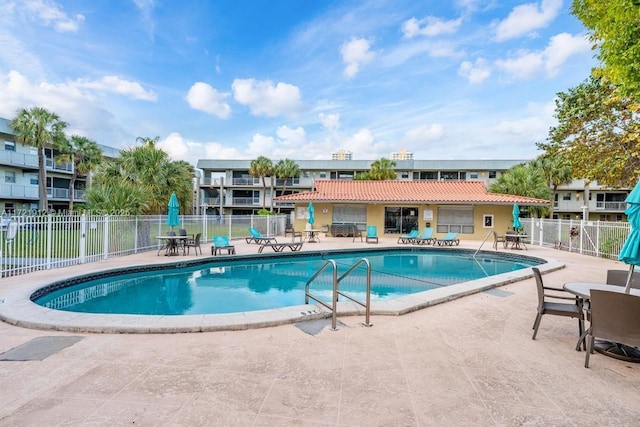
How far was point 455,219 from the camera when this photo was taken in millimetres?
23641

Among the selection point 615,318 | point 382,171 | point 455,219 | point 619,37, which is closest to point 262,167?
point 382,171

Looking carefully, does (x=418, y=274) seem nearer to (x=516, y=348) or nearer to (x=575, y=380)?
(x=516, y=348)

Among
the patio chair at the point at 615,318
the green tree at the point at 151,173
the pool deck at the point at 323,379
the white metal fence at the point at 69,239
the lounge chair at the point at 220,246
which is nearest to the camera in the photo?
the pool deck at the point at 323,379

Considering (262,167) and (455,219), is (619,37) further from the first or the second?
(262,167)

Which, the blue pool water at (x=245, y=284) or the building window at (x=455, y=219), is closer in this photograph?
the blue pool water at (x=245, y=284)

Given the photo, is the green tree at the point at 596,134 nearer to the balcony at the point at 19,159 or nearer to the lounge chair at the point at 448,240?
the lounge chair at the point at 448,240

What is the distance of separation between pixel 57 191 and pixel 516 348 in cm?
4130

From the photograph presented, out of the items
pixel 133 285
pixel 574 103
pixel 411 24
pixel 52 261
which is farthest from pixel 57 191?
pixel 574 103

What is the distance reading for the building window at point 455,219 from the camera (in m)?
23.5

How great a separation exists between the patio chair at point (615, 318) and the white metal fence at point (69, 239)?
11.5 meters

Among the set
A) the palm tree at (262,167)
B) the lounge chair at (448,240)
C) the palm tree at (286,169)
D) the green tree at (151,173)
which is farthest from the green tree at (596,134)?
the palm tree at (262,167)

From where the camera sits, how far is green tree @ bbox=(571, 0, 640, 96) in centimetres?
497

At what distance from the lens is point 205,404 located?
293 centimetres

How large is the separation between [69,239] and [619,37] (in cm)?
1425
